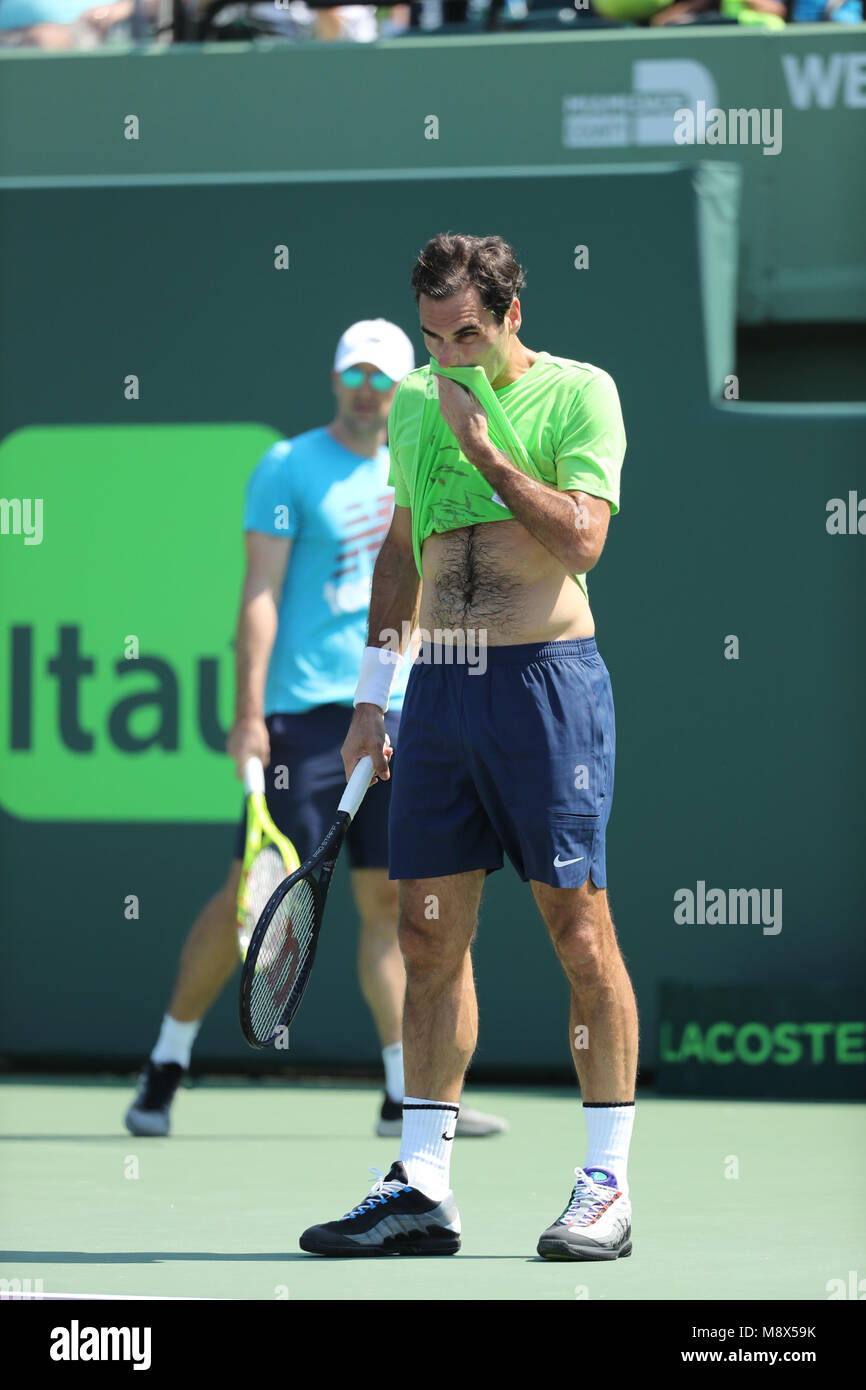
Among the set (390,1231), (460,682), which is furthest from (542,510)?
(390,1231)

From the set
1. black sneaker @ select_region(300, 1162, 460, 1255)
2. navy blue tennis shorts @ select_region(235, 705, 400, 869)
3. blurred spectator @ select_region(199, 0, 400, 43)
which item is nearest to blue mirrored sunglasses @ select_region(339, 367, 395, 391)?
navy blue tennis shorts @ select_region(235, 705, 400, 869)

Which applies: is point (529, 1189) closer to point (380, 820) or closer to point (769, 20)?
point (380, 820)

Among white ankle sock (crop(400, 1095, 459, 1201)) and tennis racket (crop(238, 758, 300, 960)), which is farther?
tennis racket (crop(238, 758, 300, 960))

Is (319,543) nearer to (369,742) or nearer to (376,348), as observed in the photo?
(376,348)

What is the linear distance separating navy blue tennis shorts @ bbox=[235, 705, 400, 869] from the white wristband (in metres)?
1.44

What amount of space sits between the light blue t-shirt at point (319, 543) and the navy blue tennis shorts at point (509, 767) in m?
1.86

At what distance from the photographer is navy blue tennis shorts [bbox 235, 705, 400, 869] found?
19.5 feet

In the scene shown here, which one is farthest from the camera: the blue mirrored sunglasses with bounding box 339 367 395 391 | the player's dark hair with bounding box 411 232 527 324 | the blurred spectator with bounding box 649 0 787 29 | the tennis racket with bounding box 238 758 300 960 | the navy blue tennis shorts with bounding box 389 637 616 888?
the blurred spectator with bounding box 649 0 787 29

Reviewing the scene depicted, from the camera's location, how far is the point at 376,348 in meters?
6.03

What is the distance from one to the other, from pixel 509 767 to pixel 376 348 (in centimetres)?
214

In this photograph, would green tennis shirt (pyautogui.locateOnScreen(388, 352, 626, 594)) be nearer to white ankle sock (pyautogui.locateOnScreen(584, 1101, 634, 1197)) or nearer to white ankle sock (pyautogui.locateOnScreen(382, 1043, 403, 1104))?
white ankle sock (pyautogui.locateOnScreen(584, 1101, 634, 1197))

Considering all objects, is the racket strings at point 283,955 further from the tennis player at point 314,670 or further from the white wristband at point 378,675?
the tennis player at point 314,670

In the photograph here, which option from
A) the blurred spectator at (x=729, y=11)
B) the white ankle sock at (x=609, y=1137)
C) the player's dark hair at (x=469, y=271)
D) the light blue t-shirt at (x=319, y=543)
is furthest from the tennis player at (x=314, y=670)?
the blurred spectator at (x=729, y=11)

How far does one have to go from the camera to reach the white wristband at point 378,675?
174 inches
